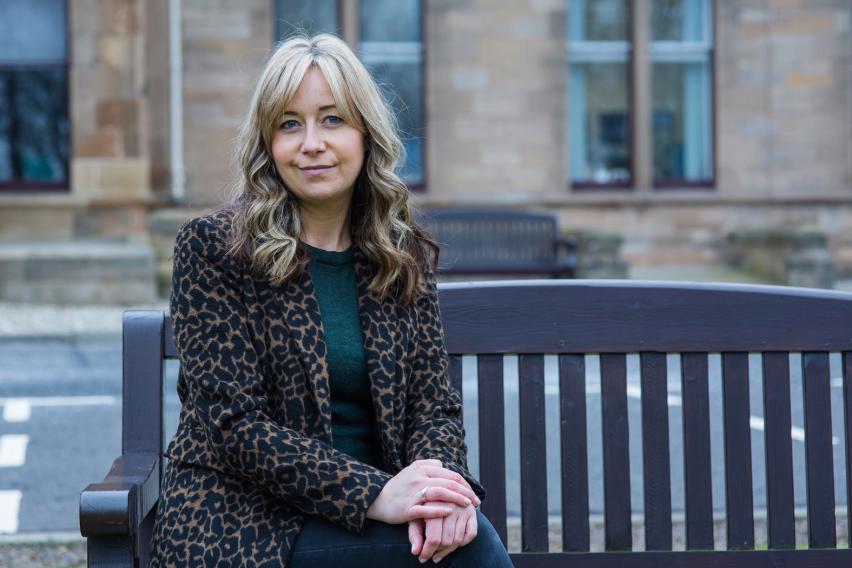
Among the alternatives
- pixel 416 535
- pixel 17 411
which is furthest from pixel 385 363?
pixel 17 411

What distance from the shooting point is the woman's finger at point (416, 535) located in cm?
253

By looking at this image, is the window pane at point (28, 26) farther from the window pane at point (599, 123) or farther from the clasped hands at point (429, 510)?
the clasped hands at point (429, 510)

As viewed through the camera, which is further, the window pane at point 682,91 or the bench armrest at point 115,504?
the window pane at point 682,91

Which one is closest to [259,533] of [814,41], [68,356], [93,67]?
[68,356]

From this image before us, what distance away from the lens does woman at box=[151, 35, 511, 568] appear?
2.58 meters

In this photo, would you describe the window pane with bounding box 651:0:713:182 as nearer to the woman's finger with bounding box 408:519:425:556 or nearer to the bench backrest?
the bench backrest

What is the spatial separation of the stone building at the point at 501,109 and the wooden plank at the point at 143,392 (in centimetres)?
1163

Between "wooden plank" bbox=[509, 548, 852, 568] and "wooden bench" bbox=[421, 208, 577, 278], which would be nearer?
"wooden plank" bbox=[509, 548, 852, 568]

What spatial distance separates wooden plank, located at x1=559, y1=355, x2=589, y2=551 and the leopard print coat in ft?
1.06

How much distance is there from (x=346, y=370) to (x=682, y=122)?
14471mm

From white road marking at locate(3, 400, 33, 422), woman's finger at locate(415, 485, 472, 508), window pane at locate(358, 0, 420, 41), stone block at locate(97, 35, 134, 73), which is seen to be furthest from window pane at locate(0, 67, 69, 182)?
woman's finger at locate(415, 485, 472, 508)

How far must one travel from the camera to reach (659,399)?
309 centimetres

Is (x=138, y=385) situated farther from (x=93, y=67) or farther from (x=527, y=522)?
(x=93, y=67)

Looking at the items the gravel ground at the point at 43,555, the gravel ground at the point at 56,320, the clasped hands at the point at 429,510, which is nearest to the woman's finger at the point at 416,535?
the clasped hands at the point at 429,510
